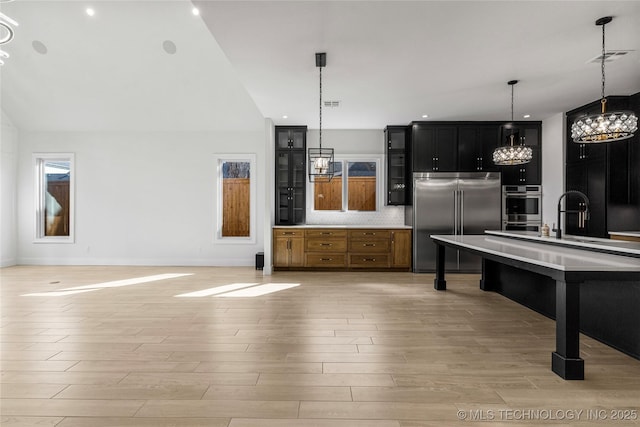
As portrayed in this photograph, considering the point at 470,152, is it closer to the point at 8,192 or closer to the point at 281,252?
the point at 281,252

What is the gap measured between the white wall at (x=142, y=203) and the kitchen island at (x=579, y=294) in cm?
499

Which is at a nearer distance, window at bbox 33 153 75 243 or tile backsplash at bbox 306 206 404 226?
tile backsplash at bbox 306 206 404 226

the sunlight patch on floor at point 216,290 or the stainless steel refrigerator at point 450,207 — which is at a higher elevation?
the stainless steel refrigerator at point 450,207

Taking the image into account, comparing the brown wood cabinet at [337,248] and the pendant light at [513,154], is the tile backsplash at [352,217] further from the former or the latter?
the pendant light at [513,154]

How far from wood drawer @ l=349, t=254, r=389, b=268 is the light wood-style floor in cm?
179

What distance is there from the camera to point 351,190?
6.90m

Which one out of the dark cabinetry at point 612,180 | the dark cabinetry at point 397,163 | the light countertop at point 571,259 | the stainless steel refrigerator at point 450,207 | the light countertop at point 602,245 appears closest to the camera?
the light countertop at point 571,259

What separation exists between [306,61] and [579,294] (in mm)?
3250

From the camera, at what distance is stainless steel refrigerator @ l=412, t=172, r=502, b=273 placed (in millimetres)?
6039

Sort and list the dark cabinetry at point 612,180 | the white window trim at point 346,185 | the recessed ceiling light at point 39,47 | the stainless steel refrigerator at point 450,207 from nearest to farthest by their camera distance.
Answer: the dark cabinetry at point 612,180
the recessed ceiling light at point 39,47
the stainless steel refrigerator at point 450,207
the white window trim at point 346,185

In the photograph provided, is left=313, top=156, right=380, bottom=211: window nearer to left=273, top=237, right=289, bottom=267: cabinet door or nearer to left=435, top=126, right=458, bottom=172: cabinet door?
left=273, top=237, right=289, bottom=267: cabinet door

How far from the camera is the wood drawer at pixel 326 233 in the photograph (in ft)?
20.3

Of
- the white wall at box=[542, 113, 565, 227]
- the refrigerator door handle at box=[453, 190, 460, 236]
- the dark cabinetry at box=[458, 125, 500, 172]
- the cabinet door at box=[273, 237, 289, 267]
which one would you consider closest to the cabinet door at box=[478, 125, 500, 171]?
the dark cabinetry at box=[458, 125, 500, 172]

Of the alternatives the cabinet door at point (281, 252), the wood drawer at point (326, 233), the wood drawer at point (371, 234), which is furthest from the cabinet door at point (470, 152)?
the cabinet door at point (281, 252)
